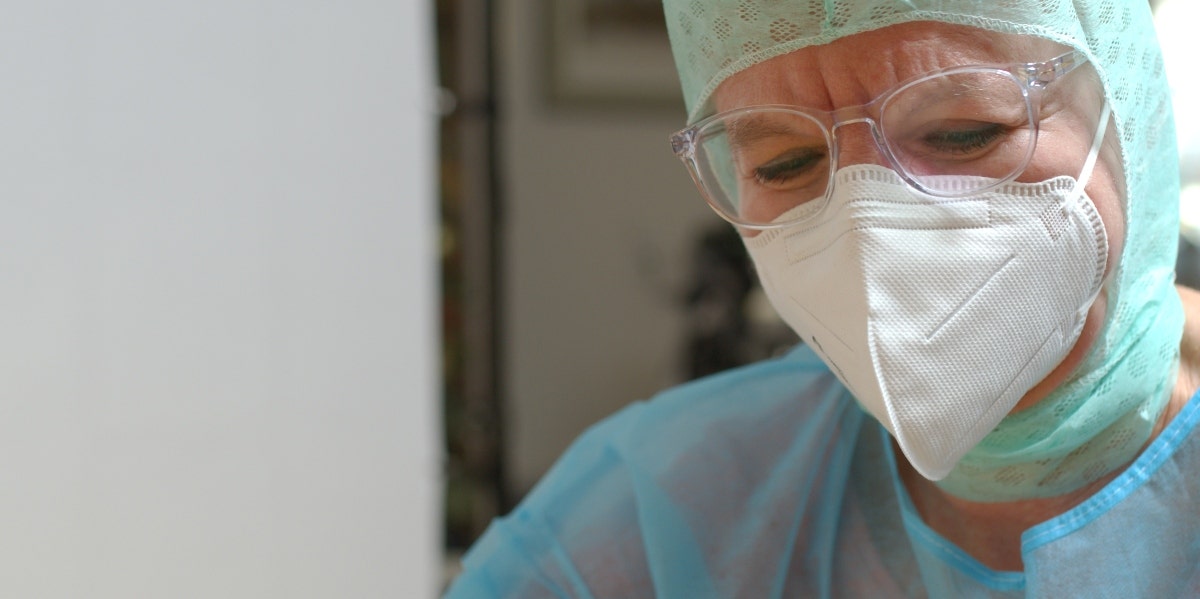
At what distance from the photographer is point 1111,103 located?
2.77 feet

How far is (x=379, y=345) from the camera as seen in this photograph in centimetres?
132

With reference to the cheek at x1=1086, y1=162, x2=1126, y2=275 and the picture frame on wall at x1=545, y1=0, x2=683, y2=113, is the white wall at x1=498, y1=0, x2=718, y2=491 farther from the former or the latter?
the cheek at x1=1086, y1=162, x2=1126, y2=275

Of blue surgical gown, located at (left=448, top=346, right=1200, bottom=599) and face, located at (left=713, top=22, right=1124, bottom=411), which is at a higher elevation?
face, located at (left=713, top=22, right=1124, bottom=411)

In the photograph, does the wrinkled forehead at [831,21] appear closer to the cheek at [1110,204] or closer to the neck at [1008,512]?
the cheek at [1110,204]

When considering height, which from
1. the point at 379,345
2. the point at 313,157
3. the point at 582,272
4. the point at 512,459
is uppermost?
the point at 313,157

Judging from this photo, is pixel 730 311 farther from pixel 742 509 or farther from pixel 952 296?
pixel 952 296

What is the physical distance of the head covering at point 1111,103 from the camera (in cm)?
80

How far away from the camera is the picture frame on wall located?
10.6ft

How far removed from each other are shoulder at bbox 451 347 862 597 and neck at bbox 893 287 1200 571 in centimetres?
12

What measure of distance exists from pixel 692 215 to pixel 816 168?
2.59 meters

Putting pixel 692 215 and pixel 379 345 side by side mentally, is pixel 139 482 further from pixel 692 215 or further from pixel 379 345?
pixel 692 215

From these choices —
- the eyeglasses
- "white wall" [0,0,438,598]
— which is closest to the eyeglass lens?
the eyeglasses

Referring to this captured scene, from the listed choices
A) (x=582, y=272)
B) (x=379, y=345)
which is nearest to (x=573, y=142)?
(x=582, y=272)

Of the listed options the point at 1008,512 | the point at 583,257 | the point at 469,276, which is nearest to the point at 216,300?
the point at 1008,512
